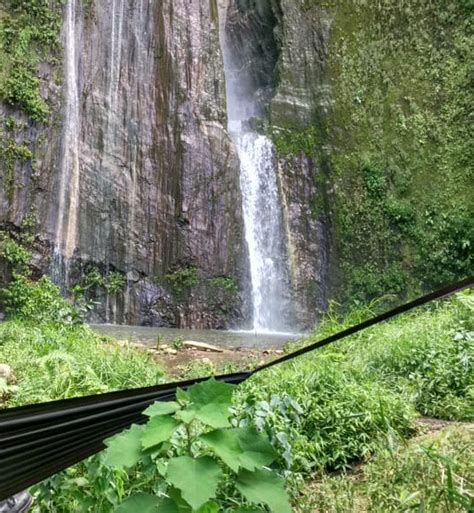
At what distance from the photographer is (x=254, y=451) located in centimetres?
121

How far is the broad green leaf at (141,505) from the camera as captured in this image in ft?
3.51

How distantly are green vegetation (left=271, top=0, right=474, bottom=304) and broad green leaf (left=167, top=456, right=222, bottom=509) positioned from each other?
13542 mm

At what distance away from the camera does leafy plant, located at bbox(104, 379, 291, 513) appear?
1.08 meters

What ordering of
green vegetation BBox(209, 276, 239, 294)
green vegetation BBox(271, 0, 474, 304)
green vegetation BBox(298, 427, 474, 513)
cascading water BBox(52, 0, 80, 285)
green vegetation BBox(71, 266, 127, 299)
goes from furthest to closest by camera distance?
1. green vegetation BBox(209, 276, 239, 294)
2. green vegetation BBox(271, 0, 474, 304)
3. green vegetation BBox(71, 266, 127, 299)
4. cascading water BBox(52, 0, 80, 285)
5. green vegetation BBox(298, 427, 474, 513)

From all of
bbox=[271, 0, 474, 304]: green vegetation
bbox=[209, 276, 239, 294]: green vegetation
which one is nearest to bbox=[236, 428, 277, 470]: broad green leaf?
bbox=[209, 276, 239, 294]: green vegetation

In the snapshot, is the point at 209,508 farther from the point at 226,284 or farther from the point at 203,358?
the point at 226,284

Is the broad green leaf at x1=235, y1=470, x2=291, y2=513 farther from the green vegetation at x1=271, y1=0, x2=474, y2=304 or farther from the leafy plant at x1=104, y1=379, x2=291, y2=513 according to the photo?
the green vegetation at x1=271, y1=0, x2=474, y2=304

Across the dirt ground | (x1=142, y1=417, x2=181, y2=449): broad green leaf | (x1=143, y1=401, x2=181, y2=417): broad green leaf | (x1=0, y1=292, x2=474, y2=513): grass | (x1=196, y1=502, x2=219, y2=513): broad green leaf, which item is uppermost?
(x1=143, y1=401, x2=181, y2=417): broad green leaf

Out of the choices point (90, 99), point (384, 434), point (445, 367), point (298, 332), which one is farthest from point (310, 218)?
point (384, 434)

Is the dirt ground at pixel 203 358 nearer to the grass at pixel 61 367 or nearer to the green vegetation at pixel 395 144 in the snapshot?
the grass at pixel 61 367

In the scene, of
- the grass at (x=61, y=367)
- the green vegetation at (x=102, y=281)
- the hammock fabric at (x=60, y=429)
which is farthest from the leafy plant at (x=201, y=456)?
the green vegetation at (x=102, y=281)

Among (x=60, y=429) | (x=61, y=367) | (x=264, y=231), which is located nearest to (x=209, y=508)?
(x=60, y=429)

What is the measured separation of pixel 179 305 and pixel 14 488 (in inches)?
511

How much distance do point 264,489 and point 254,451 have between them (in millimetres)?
78
